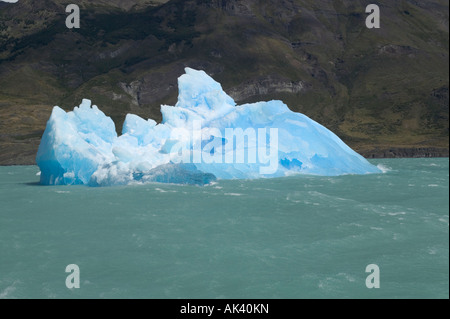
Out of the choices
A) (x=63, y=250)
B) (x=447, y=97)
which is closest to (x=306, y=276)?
(x=63, y=250)

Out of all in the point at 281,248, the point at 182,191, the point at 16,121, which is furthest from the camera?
the point at 16,121

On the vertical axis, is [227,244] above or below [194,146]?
below

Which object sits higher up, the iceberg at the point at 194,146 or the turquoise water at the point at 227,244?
the iceberg at the point at 194,146

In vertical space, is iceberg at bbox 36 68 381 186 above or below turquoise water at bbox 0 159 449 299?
above

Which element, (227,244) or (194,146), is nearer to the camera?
(227,244)

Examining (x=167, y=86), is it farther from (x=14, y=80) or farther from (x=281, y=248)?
(x=281, y=248)
